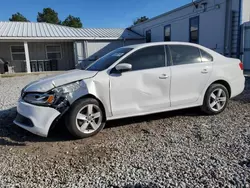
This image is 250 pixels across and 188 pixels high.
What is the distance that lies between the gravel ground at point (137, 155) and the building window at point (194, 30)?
10.3m

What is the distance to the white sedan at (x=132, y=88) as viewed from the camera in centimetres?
356

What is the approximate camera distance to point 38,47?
1844 cm

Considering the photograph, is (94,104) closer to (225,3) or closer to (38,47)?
(225,3)


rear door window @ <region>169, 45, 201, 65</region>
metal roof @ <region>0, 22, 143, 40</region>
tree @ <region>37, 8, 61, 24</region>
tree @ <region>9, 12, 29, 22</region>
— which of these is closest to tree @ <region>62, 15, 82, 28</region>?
tree @ <region>37, 8, 61, 24</region>

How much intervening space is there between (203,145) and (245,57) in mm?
9772

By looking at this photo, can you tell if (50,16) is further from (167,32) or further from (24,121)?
(24,121)

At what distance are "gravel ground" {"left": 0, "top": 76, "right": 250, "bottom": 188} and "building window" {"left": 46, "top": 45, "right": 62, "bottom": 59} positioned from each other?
15.3 metres

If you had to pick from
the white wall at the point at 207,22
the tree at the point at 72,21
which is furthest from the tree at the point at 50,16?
the white wall at the point at 207,22

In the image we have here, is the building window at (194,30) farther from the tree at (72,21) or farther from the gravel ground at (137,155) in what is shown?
the tree at (72,21)

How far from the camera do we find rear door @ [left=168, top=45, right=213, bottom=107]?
432cm

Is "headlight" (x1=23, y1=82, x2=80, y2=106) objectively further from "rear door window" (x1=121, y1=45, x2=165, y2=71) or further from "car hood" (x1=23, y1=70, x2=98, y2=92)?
"rear door window" (x1=121, y1=45, x2=165, y2=71)

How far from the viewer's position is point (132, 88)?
395 centimetres

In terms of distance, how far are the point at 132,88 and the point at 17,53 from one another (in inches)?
672

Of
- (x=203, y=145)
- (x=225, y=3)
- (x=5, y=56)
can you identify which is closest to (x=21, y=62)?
(x=5, y=56)
